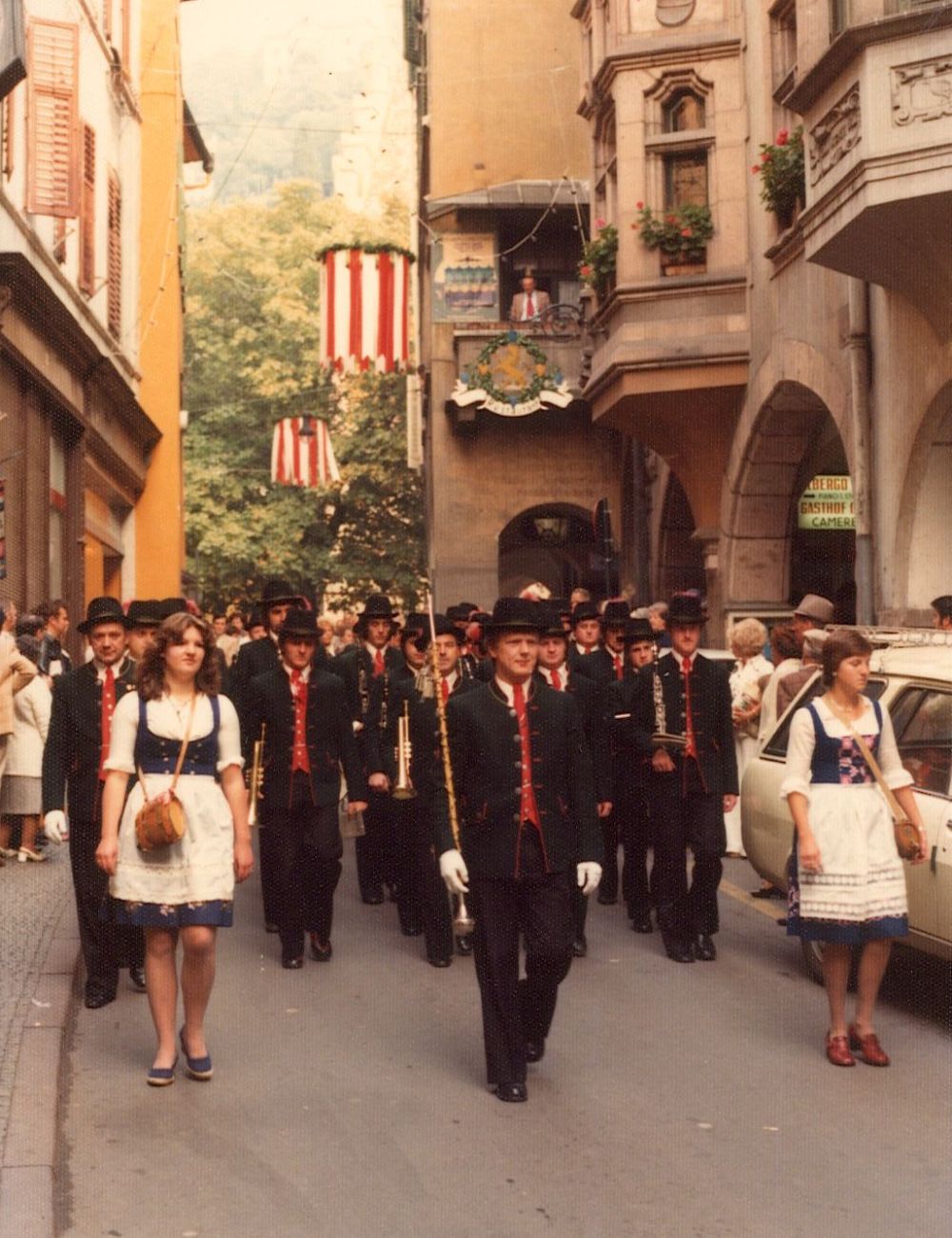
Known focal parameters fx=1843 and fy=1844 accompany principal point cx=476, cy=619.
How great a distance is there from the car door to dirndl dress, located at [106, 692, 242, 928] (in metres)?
3.12

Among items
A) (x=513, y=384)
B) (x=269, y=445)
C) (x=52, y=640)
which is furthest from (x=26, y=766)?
(x=269, y=445)

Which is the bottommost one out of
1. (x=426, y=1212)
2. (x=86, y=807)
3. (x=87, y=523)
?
(x=426, y=1212)

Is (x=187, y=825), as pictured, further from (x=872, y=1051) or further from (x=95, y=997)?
(x=872, y=1051)

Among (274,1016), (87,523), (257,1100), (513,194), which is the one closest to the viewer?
(257,1100)

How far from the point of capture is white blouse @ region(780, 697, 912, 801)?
762 cm

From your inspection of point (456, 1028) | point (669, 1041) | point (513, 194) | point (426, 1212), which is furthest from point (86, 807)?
point (513, 194)

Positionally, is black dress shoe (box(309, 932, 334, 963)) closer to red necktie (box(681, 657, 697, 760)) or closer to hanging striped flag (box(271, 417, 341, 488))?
red necktie (box(681, 657, 697, 760))

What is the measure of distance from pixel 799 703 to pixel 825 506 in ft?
44.3

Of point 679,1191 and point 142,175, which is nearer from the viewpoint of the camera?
point 679,1191

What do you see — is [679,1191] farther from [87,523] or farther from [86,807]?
[87,523]

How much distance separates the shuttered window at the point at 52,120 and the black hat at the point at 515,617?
12051 mm

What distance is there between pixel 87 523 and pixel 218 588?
23.9 m

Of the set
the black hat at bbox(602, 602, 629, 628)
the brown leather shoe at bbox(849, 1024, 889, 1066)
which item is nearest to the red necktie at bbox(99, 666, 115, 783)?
the brown leather shoe at bbox(849, 1024, 889, 1066)

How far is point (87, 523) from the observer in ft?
80.8
